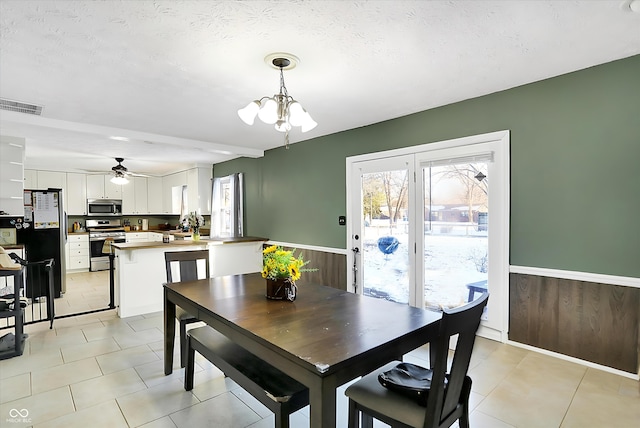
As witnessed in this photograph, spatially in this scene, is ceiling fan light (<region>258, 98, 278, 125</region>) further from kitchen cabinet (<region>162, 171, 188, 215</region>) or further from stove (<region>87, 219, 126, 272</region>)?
stove (<region>87, 219, 126, 272</region>)

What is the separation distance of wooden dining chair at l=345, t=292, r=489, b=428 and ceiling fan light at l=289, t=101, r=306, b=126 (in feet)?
5.04

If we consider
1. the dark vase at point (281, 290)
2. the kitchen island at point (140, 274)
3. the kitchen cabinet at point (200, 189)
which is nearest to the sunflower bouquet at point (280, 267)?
the dark vase at point (281, 290)

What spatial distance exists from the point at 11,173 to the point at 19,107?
1694 mm

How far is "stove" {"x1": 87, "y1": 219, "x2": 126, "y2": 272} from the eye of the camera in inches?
290

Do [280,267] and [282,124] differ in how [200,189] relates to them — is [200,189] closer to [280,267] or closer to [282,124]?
[282,124]

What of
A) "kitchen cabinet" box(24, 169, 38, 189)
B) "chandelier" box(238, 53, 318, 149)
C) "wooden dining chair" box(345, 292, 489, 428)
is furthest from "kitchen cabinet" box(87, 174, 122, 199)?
"wooden dining chair" box(345, 292, 489, 428)

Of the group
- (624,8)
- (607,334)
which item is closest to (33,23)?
(624,8)

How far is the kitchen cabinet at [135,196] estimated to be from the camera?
8141 millimetres

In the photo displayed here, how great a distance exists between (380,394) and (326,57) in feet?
6.98

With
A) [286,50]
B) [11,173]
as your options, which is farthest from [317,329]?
[11,173]

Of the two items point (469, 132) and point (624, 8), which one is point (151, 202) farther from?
point (624, 8)

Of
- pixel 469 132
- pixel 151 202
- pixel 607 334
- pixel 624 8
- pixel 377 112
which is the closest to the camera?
pixel 624 8

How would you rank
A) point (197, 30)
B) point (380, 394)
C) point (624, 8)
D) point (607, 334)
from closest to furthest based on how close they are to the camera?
1. point (380, 394)
2. point (624, 8)
3. point (197, 30)
4. point (607, 334)

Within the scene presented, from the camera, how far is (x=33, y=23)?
6.26ft
